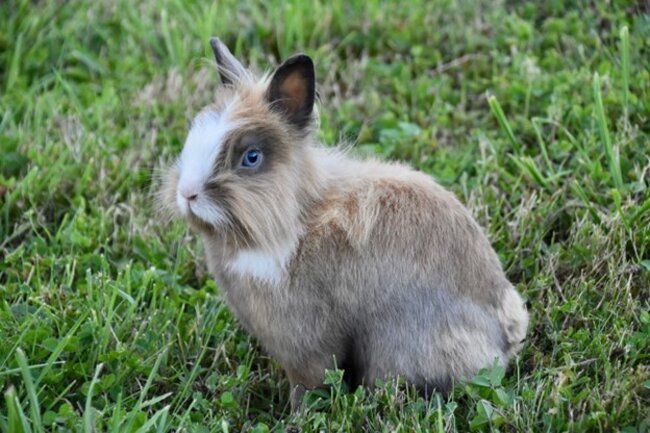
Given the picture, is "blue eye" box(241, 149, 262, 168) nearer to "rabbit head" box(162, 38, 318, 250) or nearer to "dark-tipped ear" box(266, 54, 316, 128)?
"rabbit head" box(162, 38, 318, 250)

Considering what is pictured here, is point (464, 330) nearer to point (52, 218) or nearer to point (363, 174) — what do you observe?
point (363, 174)

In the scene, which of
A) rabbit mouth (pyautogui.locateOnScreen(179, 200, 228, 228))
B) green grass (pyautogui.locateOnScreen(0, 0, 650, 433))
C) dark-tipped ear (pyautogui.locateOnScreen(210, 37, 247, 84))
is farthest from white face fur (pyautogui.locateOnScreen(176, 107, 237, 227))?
green grass (pyautogui.locateOnScreen(0, 0, 650, 433))

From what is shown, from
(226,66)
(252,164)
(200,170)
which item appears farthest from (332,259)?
(226,66)

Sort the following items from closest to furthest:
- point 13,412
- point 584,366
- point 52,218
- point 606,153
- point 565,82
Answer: point 13,412
point 584,366
point 606,153
point 52,218
point 565,82

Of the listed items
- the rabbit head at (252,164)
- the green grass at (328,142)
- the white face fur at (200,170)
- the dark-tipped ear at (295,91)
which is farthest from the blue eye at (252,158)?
the green grass at (328,142)

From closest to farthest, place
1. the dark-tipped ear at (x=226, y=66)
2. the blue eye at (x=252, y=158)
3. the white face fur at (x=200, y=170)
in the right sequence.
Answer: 1. the white face fur at (x=200, y=170)
2. the blue eye at (x=252, y=158)
3. the dark-tipped ear at (x=226, y=66)

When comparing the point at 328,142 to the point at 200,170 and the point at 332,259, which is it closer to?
the point at 332,259

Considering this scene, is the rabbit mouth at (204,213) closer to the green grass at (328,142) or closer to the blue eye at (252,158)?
the blue eye at (252,158)

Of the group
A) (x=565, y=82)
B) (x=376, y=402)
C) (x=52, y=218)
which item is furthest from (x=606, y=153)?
(x=52, y=218)
